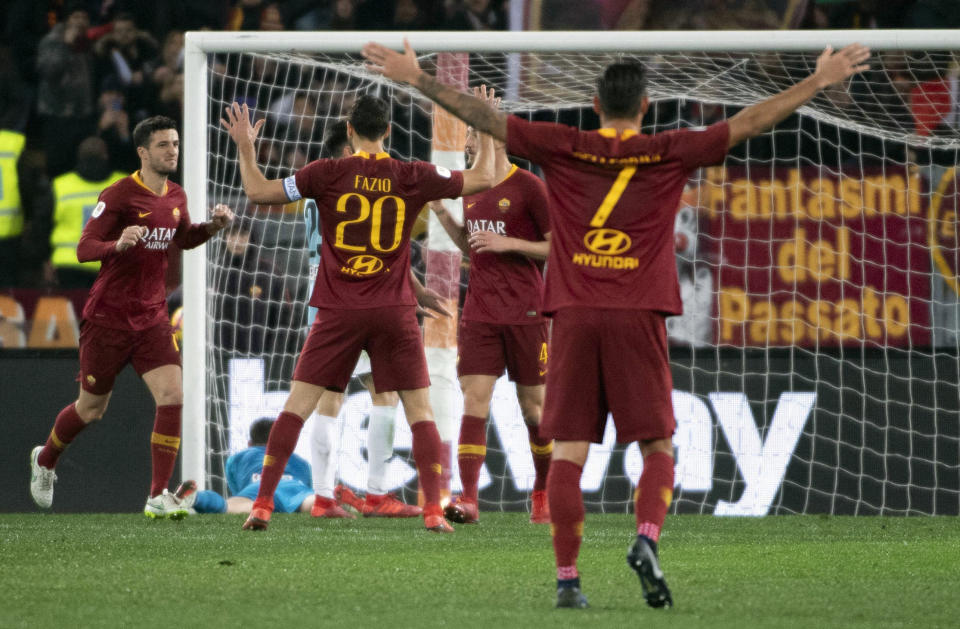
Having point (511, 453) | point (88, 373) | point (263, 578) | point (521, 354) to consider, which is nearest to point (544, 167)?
point (263, 578)

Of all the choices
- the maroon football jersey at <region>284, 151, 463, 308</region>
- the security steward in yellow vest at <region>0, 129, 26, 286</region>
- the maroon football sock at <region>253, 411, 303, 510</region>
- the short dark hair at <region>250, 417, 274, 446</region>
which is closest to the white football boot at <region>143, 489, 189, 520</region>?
the maroon football sock at <region>253, 411, 303, 510</region>

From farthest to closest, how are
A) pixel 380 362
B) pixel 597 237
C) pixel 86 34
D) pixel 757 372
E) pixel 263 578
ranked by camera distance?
pixel 86 34, pixel 757 372, pixel 380 362, pixel 263 578, pixel 597 237

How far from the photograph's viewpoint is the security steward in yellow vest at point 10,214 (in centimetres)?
1111

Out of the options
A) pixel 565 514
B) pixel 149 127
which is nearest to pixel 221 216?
pixel 149 127

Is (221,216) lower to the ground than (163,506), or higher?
higher

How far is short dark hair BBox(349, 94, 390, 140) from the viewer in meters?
6.54

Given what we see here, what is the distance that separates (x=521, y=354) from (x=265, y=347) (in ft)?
9.20

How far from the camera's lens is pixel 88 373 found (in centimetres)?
755

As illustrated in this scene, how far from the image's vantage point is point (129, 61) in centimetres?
1206

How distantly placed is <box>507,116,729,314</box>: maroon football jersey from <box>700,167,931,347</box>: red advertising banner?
5147 millimetres

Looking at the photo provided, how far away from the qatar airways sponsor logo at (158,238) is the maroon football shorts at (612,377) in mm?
3491

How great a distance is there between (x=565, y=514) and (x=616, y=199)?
0.99 m

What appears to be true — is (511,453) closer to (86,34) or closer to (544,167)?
(544,167)

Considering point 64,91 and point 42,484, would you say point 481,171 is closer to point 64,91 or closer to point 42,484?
point 42,484
